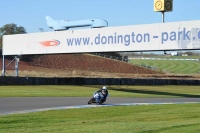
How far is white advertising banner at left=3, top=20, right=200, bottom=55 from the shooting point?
27.6m

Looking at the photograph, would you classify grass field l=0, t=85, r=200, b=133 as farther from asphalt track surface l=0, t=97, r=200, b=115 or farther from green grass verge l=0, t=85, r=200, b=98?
green grass verge l=0, t=85, r=200, b=98

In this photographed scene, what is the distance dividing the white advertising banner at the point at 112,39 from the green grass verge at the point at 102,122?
9533 mm

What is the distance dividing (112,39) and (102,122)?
686 inches

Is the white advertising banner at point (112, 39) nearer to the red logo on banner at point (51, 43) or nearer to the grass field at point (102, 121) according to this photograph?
the red logo on banner at point (51, 43)

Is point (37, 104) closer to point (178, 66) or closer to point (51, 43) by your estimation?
point (51, 43)

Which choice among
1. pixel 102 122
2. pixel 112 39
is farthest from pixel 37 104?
pixel 112 39

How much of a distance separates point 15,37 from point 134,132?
2888cm

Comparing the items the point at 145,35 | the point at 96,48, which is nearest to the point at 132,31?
the point at 145,35

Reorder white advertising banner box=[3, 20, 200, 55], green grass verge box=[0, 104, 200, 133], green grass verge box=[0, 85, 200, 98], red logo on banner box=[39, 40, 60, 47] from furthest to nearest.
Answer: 1. red logo on banner box=[39, 40, 60, 47]
2. green grass verge box=[0, 85, 200, 98]
3. white advertising banner box=[3, 20, 200, 55]
4. green grass verge box=[0, 104, 200, 133]

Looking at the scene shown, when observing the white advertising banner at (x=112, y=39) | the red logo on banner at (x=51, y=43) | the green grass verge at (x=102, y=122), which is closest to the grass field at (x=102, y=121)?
the green grass verge at (x=102, y=122)

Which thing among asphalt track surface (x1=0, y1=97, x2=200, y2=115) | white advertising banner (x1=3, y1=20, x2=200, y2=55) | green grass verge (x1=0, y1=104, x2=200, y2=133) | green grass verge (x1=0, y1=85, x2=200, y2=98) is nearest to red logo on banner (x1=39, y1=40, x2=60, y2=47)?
white advertising banner (x1=3, y1=20, x2=200, y2=55)

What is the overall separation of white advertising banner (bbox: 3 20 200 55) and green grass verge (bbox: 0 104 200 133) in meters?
9.53

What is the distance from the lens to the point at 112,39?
103 feet

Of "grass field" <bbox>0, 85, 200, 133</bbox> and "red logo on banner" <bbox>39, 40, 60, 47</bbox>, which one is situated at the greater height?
"red logo on banner" <bbox>39, 40, 60, 47</bbox>
